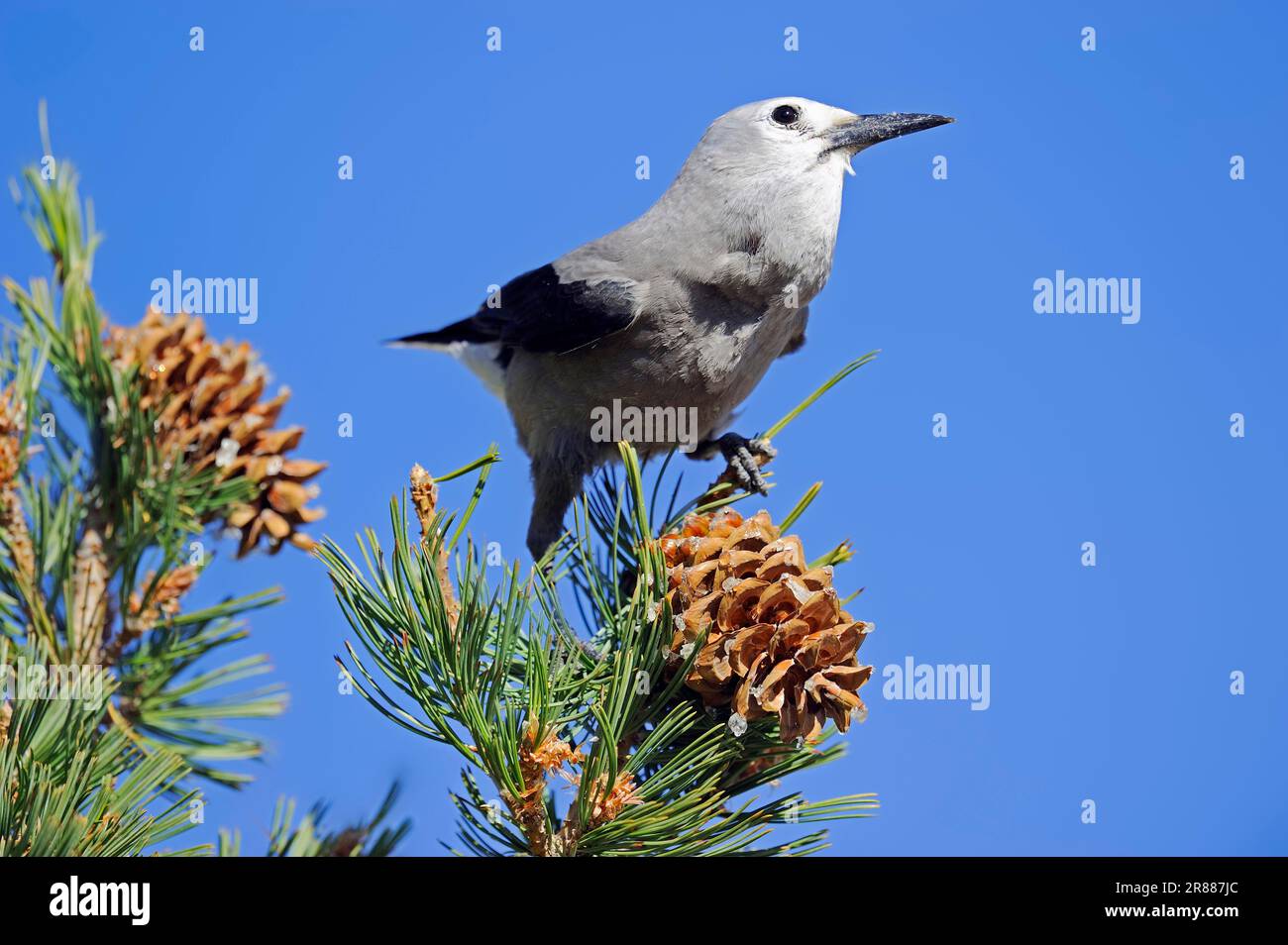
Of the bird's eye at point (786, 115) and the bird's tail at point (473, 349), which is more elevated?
the bird's eye at point (786, 115)

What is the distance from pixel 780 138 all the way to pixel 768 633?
6.54 feet

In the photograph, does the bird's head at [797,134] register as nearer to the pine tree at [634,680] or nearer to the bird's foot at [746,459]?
the bird's foot at [746,459]

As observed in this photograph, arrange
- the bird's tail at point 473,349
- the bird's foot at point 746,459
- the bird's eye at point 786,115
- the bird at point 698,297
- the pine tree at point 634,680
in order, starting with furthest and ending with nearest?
1. the bird's tail at point 473,349
2. the bird's eye at point 786,115
3. the bird at point 698,297
4. the bird's foot at point 746,459
5. the pine tree at point 634,680

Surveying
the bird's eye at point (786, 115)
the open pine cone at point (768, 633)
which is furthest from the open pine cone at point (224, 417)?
the bird's eye at point (786, 115)

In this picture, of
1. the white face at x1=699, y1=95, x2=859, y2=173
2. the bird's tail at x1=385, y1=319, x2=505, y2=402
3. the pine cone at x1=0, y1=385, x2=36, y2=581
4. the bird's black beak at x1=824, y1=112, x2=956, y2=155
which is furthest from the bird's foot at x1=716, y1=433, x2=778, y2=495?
the pine cone at x1=0, y1=385, x2=36, y2=581

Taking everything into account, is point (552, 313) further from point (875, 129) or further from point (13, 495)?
point (13, 495)

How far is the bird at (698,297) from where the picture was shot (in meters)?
3.19

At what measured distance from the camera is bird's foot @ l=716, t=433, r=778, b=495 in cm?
280

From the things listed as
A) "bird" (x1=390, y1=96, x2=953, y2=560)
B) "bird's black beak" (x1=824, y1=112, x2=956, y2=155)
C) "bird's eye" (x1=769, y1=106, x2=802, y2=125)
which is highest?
"bird's eye" (x1=769, y1=106, x2=802, y2=125)

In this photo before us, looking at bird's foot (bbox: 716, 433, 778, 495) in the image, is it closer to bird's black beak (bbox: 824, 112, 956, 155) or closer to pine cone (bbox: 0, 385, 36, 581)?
bird's black beak (bbox: 824, 112, 956, 155)
